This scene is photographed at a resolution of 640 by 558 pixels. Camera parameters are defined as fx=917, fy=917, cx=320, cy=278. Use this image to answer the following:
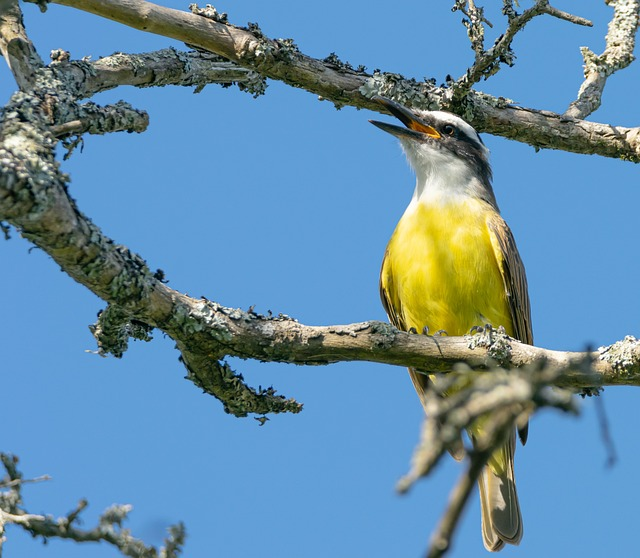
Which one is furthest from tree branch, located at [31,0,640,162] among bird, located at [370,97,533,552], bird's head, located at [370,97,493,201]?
bird's head, located at [370,97,493,201]

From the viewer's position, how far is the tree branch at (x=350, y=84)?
511 centimetres

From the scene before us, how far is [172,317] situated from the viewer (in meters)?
4.36

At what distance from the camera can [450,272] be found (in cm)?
657

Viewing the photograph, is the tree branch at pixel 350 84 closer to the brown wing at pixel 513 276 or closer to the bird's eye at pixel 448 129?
the brown wing at pixel 513 276

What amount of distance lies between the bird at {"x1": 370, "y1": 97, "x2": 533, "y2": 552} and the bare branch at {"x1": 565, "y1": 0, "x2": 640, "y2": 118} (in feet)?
2.72

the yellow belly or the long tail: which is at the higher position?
the yellow belly

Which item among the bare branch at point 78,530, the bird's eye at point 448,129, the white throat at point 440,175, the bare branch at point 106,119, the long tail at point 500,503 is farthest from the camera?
the bird's eye at point 448,129

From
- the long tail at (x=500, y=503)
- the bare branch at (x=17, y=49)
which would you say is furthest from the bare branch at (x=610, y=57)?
the bare branch at (x=17, y=49)

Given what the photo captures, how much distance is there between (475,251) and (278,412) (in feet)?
7.69

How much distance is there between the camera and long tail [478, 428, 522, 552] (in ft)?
22.7

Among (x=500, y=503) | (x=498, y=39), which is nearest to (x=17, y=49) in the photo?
(x=498, y=39)

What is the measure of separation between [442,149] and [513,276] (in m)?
1.32

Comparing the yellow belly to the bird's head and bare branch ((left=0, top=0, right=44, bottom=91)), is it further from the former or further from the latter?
bare branch ((left=0, top=0, right=44, bottom=91))

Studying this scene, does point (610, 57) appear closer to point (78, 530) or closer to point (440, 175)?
point (440, 175)
